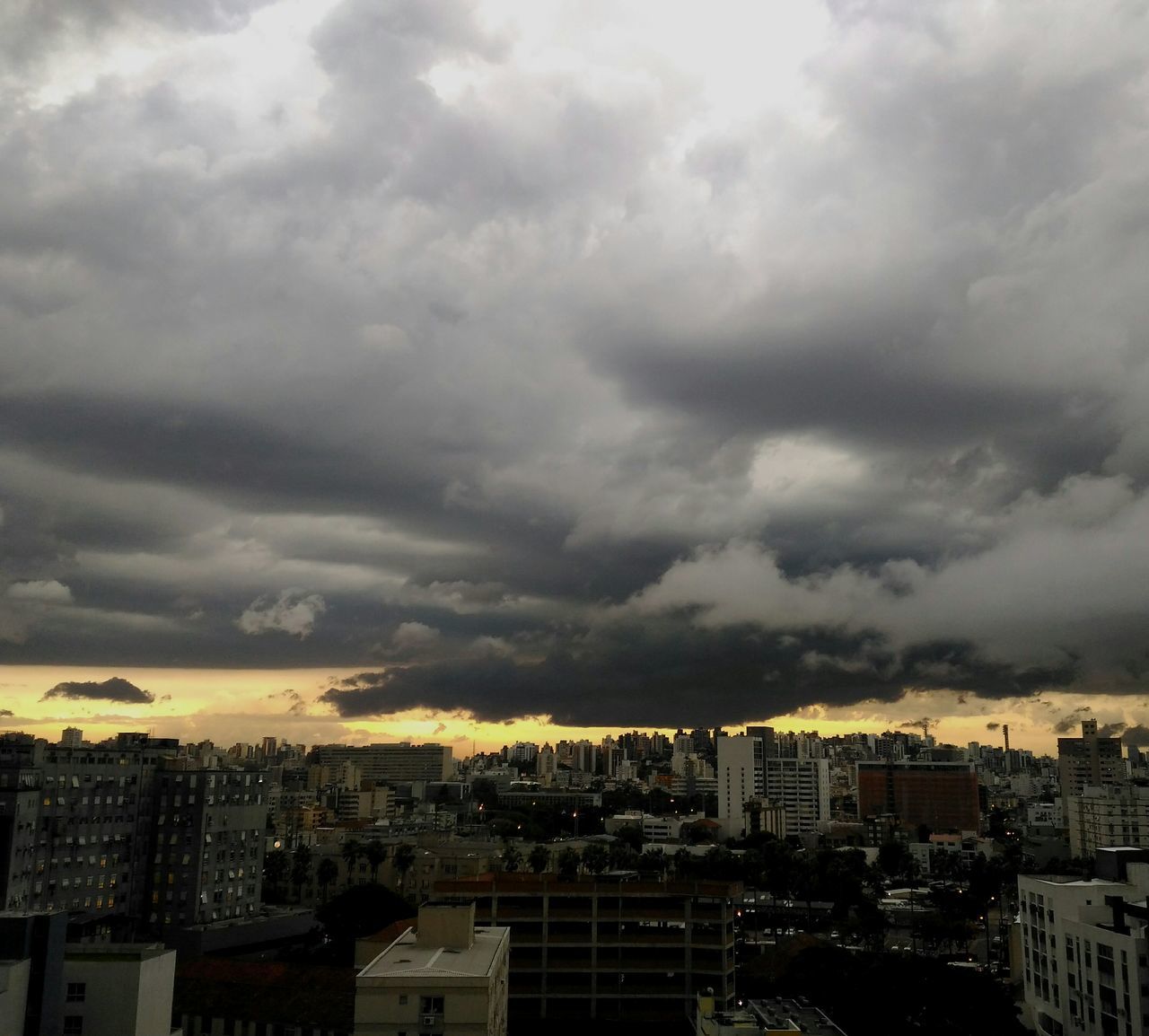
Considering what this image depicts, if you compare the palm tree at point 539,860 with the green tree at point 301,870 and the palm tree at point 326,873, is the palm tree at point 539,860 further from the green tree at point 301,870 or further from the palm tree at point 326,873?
the green tree at point 301,870

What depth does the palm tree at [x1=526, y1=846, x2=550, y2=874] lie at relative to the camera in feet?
397

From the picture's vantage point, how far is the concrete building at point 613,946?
6519cm

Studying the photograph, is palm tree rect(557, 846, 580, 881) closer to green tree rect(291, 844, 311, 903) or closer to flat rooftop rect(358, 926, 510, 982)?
green tree rect(291, 844, 311, 903)

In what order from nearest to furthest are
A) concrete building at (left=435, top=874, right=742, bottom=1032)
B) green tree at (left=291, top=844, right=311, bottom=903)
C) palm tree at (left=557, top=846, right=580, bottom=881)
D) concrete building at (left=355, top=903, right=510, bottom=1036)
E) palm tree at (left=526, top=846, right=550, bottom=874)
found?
concrete building at (left=355, top=903, right=510, bottom=1036)
concrete building at (left=435, top=874, right=742, bottom=1032)
palm tree at (left=557, top=846, right=580, bottom=881)
palm tree at (left=526, top=846, right=550, bottom=874)
green tree at (left=291, top=844, right=311, bottom=903)

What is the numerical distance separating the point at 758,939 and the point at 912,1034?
55467mm

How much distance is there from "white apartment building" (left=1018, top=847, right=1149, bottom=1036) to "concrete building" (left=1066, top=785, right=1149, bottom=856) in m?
97.3

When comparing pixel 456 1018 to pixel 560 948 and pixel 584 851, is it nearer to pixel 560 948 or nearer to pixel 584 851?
pixel 560 948

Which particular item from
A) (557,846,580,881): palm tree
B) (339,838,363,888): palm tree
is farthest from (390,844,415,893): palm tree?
(557,846,580,881): palm tree

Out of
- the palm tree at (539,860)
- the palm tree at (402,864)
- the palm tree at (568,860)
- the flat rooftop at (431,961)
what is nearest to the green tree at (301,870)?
the palm tree at (402,864)

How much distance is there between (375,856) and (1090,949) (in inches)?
3134

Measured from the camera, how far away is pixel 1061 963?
6134 centimetres

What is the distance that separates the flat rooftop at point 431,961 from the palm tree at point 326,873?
8093 cm

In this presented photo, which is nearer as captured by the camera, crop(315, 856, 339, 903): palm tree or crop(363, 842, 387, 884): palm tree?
crop(363, 842, 387, 884): palm tree

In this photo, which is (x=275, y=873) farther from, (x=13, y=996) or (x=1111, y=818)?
(x=1111, y=818)
